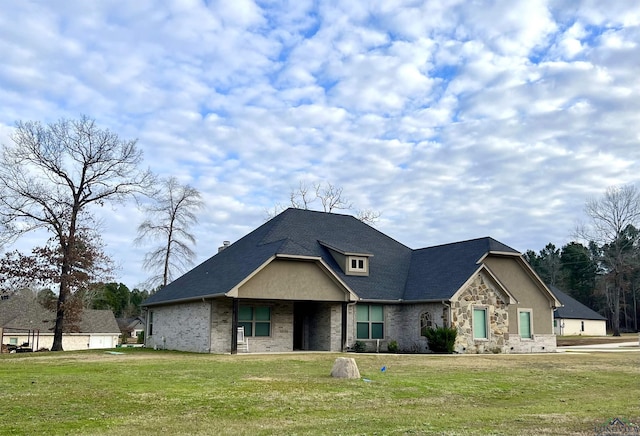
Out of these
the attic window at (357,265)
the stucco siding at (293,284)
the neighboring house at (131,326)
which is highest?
the attic window at (357,265)

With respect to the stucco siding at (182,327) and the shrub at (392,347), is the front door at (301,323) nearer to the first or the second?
the shrub at (392,347)

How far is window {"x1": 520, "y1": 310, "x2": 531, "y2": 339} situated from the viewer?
30608 millimetres

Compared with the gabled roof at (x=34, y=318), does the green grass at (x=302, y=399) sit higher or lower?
lower

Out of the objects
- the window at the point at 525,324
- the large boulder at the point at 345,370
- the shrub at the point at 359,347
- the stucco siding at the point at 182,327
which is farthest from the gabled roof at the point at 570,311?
the large boulder at the point at 345,370

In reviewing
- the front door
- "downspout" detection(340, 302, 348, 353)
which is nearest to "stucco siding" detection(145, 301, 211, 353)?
the front door

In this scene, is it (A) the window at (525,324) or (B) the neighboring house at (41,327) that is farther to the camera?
(B) the neighboring house at (41,327)

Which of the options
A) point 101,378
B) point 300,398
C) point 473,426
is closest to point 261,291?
point 101,378

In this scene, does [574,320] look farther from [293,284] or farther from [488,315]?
[293,284]

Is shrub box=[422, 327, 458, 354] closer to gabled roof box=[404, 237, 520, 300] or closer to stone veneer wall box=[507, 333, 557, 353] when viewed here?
gabled roof box=[404, 237, 520, 300]

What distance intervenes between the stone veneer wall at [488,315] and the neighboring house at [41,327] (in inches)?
1284

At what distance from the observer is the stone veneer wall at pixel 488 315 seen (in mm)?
27359

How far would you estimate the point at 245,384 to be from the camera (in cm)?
1374

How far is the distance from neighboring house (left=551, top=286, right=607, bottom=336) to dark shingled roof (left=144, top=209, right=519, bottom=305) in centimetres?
3452

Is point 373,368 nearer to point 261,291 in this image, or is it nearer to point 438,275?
point 261,291
